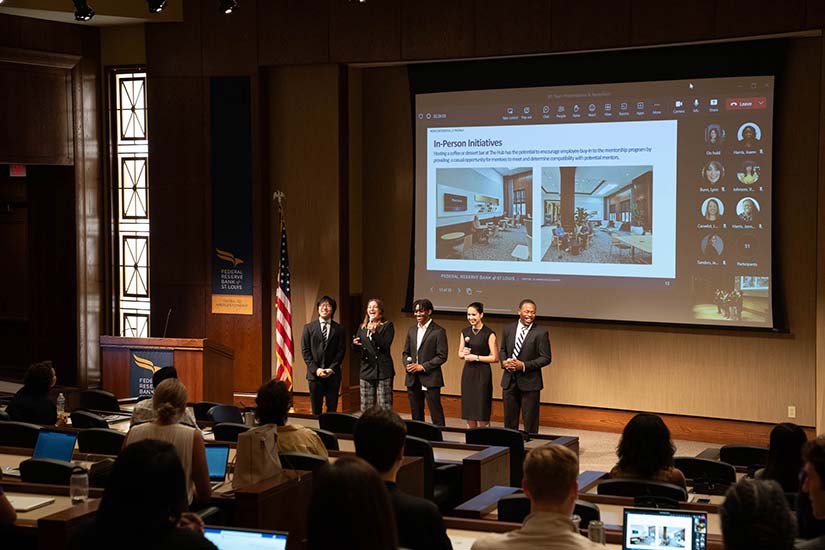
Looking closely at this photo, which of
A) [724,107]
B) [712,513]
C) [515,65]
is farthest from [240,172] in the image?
[712,513]

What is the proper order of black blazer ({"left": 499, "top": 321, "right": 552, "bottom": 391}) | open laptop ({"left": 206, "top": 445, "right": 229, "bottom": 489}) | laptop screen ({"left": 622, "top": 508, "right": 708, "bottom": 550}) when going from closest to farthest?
laptop screen ({"left": 622, "top": 508, "right": 708, "bottom": 550}), open laptop ({"left": 206, "top": 445, "right": 229, "bottom": 489}), black blazer ({"left": 499, "top": 321, "right": 552, "bottom": 391})

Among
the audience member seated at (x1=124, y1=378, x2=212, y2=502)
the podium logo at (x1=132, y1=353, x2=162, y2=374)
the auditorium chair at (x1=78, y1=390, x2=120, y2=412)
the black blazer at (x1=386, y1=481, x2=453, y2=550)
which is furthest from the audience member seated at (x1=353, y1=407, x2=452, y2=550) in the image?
the podium logo at (x1=132, y1=353, x2=162, y2=374)

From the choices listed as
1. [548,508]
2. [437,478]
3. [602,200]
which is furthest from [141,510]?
[602,200]

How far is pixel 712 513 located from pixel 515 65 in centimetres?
683

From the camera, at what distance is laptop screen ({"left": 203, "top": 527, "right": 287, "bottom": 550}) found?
346cm

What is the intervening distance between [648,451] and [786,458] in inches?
24.8

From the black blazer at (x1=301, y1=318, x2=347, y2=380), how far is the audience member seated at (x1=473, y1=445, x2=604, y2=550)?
7.29 meters

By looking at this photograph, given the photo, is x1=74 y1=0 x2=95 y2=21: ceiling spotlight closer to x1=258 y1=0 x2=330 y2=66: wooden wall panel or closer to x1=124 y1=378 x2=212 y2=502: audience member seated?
x1=258 y1=0 x2=330 y2=66: wooden wall panel

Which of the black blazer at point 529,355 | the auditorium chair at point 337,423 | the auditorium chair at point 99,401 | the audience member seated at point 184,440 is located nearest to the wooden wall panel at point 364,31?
the black blazer at point 529,355

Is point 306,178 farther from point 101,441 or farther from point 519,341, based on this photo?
point 101,441

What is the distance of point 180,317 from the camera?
11.9m

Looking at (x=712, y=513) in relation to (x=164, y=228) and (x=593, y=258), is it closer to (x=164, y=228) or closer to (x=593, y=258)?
(x=593, y=258)

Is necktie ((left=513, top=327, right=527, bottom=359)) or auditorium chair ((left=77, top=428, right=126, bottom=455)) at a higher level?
necktie ((left=513, top=327, right=527, bottom=359))

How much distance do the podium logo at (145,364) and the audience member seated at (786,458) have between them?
24.0 ft
